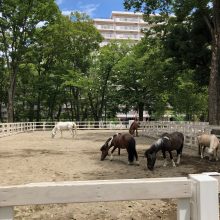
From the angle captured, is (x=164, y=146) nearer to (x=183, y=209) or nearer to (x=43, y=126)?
(x=183, y=209)

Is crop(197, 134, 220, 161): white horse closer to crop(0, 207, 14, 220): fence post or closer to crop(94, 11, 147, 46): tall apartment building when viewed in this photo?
crop(0, 207, 14, 220): fence post

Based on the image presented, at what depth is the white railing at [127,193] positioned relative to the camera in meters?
3.45

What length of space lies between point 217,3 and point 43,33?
20943 mm

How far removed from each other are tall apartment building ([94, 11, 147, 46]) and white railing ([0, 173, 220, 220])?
11147 cm

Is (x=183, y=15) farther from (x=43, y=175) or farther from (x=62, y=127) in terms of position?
(x=43, y=175)

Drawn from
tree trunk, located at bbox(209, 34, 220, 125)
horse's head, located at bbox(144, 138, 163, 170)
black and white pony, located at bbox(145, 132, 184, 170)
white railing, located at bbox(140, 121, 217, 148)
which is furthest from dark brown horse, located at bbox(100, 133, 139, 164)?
tree trunk, located at bbox(209, 34, 220, 125)

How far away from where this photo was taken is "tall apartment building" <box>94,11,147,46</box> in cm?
11438

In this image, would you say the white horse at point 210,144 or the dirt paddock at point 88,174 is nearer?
the dirt paddock at point 88,174

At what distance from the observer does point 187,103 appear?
54.2 metres

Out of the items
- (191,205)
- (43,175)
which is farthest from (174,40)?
(191,205)

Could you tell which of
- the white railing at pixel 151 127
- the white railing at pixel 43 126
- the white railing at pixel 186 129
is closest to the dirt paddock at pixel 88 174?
the white railing at pixel 186 129

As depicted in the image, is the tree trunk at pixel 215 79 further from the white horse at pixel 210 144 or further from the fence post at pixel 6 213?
the fence post at pixel 6 213

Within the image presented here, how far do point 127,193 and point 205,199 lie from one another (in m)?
0.69

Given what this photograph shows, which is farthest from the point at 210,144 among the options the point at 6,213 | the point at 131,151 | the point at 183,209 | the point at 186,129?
the point at 6,213
